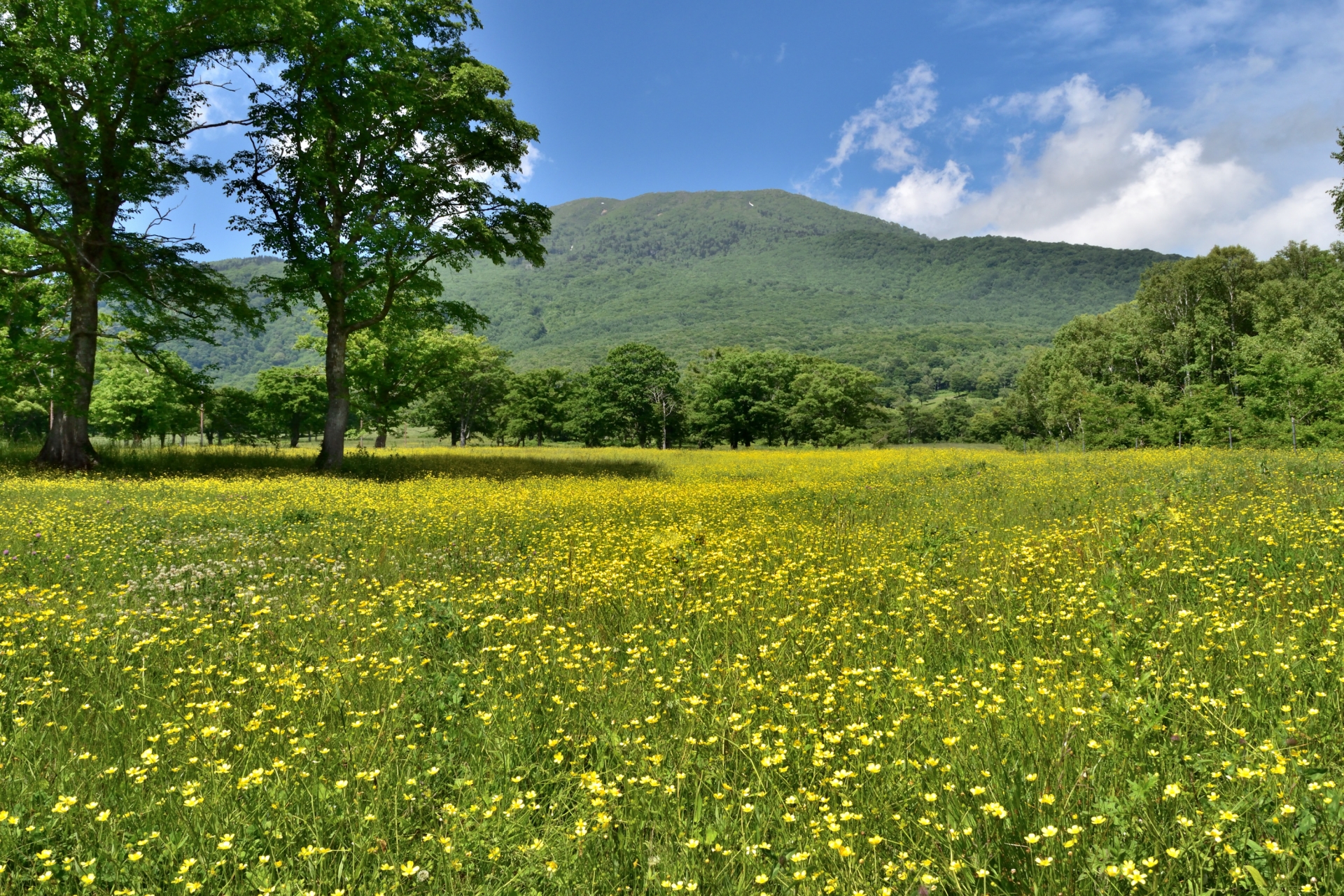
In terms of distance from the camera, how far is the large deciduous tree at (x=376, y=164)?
17312mm

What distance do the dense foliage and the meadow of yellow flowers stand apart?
96.7 feet

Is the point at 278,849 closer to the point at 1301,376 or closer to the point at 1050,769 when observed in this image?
the point at 1050,769

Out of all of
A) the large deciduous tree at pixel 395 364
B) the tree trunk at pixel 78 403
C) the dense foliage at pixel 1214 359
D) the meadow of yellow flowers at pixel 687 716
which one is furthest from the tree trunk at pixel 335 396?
the dense foliage at pixel 1214 359

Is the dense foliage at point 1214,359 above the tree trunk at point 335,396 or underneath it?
above

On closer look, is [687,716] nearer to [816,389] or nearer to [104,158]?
[104,158]

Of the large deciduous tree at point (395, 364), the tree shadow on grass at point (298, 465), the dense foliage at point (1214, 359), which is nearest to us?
the tree shadow on grass at point (298, 465)

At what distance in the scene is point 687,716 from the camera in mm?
3461

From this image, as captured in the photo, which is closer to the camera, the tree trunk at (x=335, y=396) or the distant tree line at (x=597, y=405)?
the tree trunk at (x=335, y=396)

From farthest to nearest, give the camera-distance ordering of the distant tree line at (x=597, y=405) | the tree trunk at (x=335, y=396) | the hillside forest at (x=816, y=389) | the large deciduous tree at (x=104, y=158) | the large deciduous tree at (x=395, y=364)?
the distant tree line at (x=597, y=405), the large deciduous tree at (x=395, y=364), the hillside forest at (x=816, y=389), the tree trunk at (x=335, y=396), the large deciduous tree at (x=104, y=158)

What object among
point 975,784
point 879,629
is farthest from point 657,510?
point 975,784

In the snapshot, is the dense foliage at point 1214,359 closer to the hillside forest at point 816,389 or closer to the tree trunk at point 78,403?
the hillside forest at point 816,389

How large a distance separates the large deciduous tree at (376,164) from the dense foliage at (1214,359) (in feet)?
110

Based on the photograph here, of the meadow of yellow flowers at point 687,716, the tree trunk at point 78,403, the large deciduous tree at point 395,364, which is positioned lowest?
the meadow of yellow flowers at point 687,716

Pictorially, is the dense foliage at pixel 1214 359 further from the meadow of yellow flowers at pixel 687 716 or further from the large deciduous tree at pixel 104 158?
the large deciduous tree at pixel 104 158
